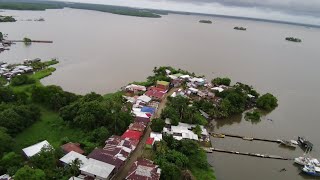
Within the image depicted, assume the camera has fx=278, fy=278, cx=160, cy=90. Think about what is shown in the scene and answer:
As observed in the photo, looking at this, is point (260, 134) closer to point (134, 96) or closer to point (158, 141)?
point (158, 141)

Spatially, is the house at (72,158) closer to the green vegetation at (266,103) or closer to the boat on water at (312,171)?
the boat on water at (312,171)

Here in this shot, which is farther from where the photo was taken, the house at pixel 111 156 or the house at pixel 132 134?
the house at pixel 132 134

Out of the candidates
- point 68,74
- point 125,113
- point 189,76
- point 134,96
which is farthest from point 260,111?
point 68,74

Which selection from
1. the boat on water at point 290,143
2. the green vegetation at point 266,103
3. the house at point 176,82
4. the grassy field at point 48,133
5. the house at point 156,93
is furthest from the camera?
the house at point 176,82

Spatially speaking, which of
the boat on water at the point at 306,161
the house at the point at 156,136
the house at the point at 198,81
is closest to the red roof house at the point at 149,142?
the house at the point at 156,136

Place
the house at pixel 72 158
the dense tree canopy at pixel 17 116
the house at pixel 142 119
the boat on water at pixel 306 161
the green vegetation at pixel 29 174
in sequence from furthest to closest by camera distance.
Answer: the house at pixel 142 119 → the boat on water at pixel 306 161 → the dense tree canopy at pixel 17 116 → the house at pixel 72 158 → the green vegetation at pixel 29 174

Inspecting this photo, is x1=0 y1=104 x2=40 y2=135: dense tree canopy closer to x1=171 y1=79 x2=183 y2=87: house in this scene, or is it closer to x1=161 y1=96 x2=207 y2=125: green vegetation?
x1=161 y1=96 x2=207 y2=125: green vegetation

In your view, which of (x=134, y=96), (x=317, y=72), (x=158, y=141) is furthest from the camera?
(x=317, y=72)
